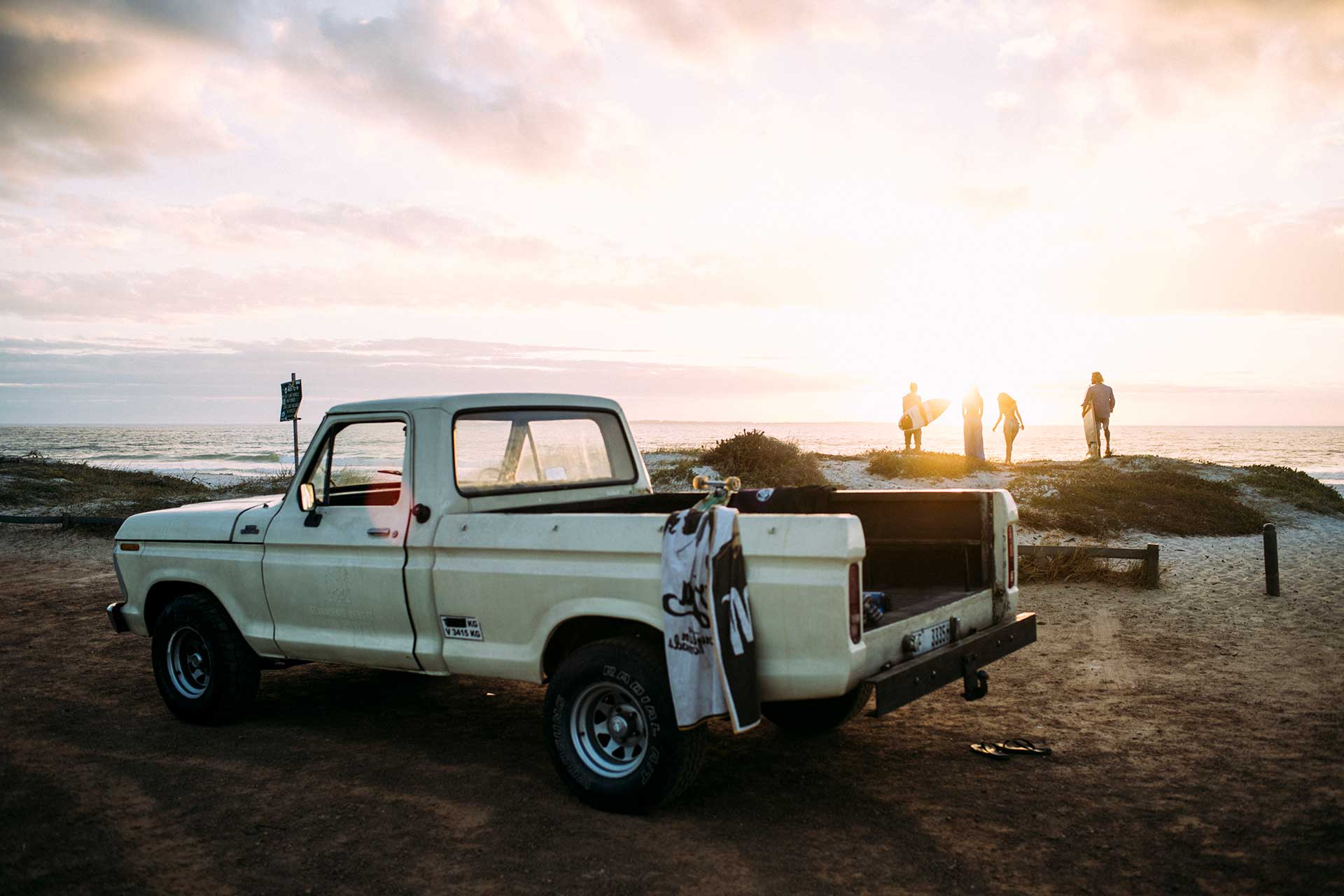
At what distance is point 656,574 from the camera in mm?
4148

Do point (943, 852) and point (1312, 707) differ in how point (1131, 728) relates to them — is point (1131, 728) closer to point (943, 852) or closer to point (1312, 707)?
point (1312, 707)

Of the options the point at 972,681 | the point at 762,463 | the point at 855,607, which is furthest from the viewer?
the point at 762,463

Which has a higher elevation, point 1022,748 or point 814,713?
point 814,713

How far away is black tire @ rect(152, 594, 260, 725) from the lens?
19.2ft

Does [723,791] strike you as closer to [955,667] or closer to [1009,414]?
[955,667]

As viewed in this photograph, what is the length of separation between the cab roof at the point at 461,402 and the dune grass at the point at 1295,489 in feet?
53.9

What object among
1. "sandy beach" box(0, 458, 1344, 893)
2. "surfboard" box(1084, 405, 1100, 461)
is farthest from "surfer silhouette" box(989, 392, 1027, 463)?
"sandy beach" box(0, 458, 1344, 893)

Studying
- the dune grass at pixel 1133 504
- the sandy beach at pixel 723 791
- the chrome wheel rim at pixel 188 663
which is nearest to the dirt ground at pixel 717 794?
the sandy beach at pixel 723 791

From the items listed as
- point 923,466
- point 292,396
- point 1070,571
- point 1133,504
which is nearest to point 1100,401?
point 923,466

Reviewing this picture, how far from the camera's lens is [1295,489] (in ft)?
60.5

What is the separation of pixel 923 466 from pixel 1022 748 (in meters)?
15.4

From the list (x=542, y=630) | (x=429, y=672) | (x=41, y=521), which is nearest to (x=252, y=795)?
(x=429, y=672)

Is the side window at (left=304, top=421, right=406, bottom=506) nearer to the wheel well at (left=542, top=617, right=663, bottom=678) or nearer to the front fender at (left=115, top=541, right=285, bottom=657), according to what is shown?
the front fender at (left=115, top=541, right=285, bottom=657)

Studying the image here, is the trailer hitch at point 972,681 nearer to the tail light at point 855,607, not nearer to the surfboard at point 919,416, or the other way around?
the tail light at point 855,607
